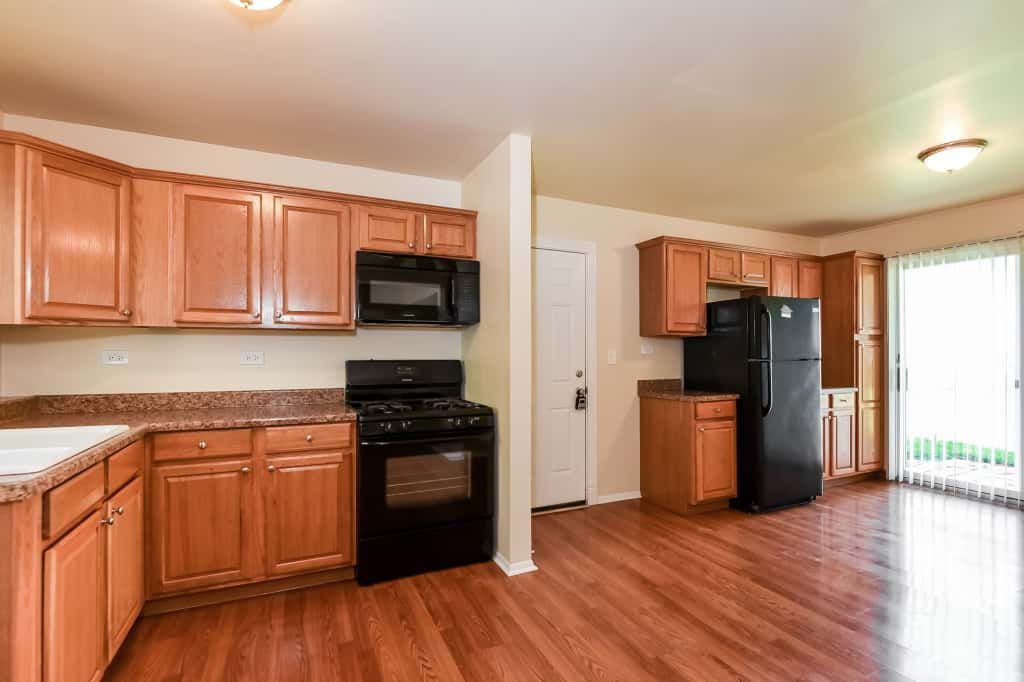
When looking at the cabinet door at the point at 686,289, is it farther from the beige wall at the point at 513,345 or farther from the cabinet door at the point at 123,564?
the cabinet door at the point at 123,564

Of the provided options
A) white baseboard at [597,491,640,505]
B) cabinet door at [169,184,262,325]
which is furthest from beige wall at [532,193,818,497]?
cabinet door at [169,184,262,325]

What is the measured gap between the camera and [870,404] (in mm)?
4820

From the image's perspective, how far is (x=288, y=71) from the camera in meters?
2.19

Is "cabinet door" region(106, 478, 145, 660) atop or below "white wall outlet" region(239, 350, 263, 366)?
below

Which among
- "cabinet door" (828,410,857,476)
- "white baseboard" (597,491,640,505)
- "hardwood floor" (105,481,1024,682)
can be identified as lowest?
"white baseboard" (597,491,640,505)

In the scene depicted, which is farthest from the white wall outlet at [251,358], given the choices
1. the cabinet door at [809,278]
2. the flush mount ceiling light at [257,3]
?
the cabinet door at [809,278]

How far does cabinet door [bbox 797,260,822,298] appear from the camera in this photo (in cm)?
478

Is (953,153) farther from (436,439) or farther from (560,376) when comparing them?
(436,439)

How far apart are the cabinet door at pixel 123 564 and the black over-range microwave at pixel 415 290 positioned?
137cm

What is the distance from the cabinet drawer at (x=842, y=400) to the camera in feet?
15.0

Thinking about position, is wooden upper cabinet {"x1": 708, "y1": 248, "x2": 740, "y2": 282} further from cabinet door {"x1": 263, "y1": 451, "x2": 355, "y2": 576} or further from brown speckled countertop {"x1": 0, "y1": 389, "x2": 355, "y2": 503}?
cabinet door {"x1": 263, "y1": 451, "x2": 355, "y2": 576}

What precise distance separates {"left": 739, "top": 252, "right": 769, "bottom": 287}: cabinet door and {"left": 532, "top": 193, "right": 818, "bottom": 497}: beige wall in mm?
811

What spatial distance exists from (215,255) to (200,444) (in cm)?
102

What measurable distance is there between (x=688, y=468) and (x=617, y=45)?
2969 mm
